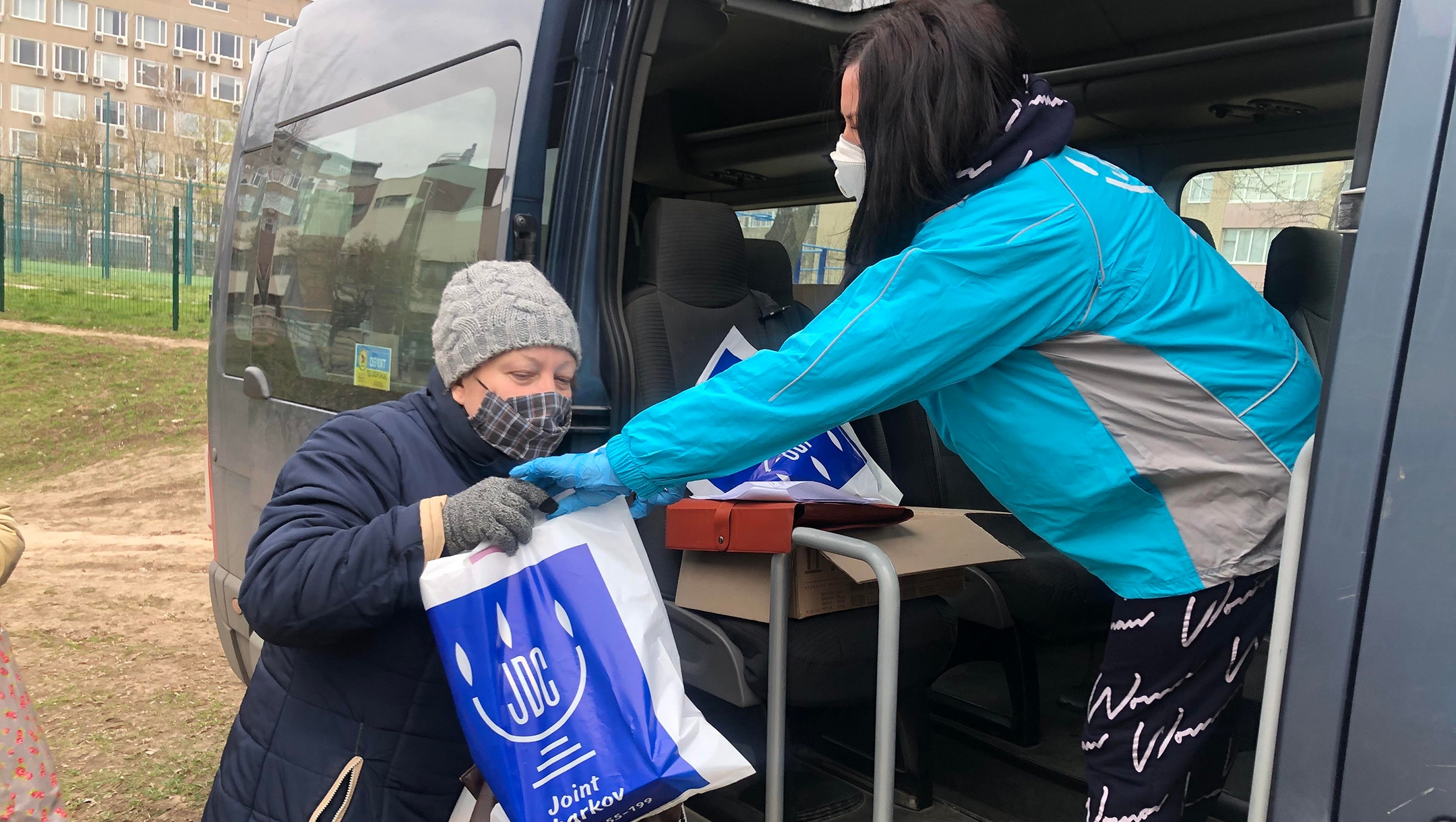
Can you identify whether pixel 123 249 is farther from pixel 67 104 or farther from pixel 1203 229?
pixel 67 104

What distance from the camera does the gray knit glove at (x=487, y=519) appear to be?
4.56ft

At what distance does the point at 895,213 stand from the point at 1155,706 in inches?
31.9

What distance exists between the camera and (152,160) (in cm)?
2647

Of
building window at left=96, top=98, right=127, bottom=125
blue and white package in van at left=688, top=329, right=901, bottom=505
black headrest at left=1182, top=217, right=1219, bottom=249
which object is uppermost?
building window at left=96, top=98, right=127, bottom=125

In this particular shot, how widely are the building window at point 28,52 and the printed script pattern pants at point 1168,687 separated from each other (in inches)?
1854

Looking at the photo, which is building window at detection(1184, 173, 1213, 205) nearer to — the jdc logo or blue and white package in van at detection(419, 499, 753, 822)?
blue and white package in van at detection(419, 499, 753, 822)

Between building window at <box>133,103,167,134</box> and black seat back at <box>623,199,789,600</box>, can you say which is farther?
building window at <box>133,103,167,134</box>

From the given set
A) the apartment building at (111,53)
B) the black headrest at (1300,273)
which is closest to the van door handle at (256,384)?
the black headrest at (1300,273)

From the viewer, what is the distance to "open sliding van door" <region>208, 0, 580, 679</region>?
2.20 m

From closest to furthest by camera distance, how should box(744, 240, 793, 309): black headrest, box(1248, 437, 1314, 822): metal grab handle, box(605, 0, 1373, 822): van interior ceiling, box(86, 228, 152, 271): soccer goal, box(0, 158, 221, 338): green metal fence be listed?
box(1248, 437, 1314, 822): metal grab handle
box(605, 0, 1373, 822): van interior ceiling
box(744, 240, 793, 309): black headrest
box(0, 158, 221, 338): green metal fence
box(86, 228, 152, 271): soccer goal

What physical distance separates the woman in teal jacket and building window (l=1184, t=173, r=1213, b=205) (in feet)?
7.29

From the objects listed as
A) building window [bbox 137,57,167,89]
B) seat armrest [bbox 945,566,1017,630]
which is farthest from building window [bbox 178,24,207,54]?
seat armrest [bbox 945,566,1017,630]

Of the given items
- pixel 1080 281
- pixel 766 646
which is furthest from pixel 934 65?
pixel 766 646

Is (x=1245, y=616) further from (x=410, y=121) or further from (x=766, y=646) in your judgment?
(x=410, y=121)
